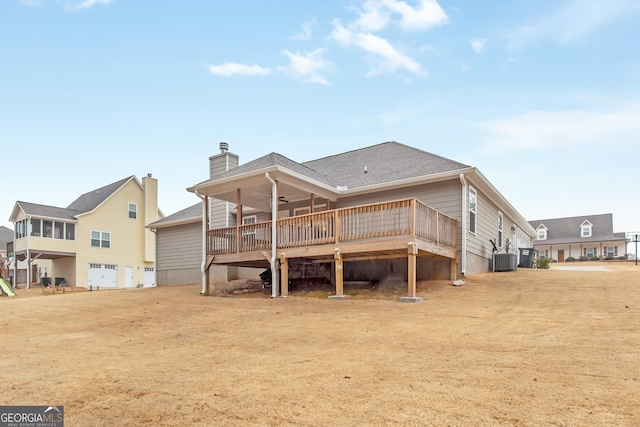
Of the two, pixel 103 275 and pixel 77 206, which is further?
pixel 77 206

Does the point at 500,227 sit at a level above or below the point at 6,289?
above

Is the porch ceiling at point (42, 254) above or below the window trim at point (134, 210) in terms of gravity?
below

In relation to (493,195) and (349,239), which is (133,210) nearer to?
(349,239)

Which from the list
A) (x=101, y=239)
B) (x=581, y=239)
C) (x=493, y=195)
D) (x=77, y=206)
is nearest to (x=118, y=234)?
(x=101, y=239)

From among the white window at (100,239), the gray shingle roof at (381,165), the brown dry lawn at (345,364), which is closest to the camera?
the brown dry lawn at (345,364)

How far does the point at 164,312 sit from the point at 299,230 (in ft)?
15.9

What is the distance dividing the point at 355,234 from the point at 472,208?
189 inches

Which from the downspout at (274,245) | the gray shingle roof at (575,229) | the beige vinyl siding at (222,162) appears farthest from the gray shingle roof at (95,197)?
the gray shingle roof at (575,229)

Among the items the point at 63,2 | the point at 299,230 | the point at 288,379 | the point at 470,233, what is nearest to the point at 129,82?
the point at 63,2

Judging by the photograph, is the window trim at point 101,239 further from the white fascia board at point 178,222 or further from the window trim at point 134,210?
the white fascia board at point 178,222

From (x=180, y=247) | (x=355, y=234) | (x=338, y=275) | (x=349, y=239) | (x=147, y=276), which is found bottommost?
(x=147, y=276)

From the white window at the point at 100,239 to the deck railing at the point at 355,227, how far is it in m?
22.8

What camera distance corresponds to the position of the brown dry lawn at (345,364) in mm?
3961

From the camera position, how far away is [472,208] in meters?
14.8
